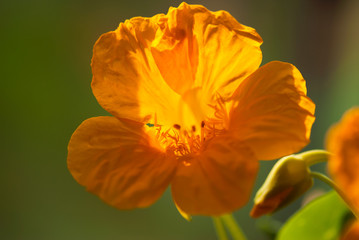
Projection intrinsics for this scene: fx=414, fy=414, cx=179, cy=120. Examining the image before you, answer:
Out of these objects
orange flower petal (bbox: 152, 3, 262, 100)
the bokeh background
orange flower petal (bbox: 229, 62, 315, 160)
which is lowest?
the bokeh background

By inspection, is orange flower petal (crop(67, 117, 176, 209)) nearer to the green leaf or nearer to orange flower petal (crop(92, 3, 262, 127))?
orange flower petal (crop(92, 3, 262, 127))

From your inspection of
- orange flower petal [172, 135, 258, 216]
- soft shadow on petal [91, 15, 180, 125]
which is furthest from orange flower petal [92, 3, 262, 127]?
orange flower petal [172, 135, 258, 216]

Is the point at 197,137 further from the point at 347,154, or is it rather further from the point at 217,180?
the point at 347,154

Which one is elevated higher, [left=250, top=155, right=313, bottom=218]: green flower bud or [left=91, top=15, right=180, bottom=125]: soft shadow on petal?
[left=91, top=15, right=180, bottom=125]: soft shadow on petal

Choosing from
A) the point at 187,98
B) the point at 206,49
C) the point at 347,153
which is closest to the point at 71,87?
the point at 187,98

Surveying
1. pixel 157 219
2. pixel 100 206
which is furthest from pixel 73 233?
pixel 157 219

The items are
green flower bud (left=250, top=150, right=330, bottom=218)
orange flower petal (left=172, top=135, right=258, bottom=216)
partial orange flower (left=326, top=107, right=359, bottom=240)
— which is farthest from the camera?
green flower bud (left=250, top=150, right=330, bottom=218)
